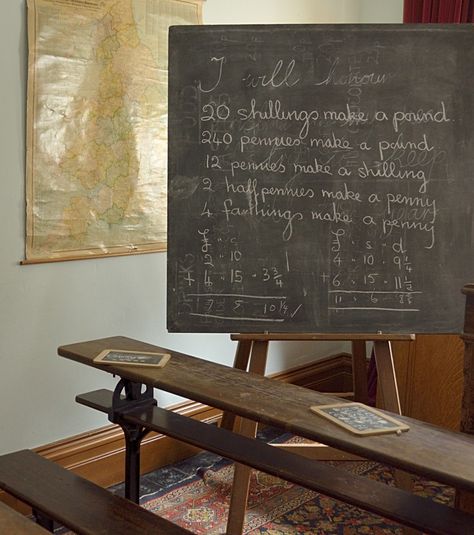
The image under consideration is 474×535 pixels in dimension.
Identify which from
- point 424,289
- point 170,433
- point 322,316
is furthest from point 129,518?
point 424,289

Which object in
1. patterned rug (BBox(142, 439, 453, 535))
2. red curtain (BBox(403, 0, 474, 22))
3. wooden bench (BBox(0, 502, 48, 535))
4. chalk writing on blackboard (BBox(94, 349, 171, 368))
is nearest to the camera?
wooden bench (BBox(0, 502, 48, 535))

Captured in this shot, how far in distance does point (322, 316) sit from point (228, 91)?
83 centimetres

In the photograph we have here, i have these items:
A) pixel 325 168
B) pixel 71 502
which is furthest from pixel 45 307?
pixel 325 168

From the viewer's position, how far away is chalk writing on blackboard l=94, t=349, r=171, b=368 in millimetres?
2408

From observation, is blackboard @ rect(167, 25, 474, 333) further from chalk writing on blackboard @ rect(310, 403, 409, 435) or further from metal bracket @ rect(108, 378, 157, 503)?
chalk writing on blackboard @ rect(310, 403, 409, 435)

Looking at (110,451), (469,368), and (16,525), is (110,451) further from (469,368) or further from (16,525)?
(469,368)

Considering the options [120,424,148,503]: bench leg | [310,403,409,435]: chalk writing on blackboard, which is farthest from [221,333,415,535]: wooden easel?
[310,403,409,435]: chalk writing on blackboard

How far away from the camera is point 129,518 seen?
209cm

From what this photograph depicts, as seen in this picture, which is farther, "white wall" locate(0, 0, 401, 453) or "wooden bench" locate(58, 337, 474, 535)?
"white wall" locate(0, 0, 401, 453)

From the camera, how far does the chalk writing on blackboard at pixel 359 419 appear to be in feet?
6.52

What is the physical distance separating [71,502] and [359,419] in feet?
2.65

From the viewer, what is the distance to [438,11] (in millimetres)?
3887

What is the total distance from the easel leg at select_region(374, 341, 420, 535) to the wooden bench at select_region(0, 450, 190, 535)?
3.29 ft

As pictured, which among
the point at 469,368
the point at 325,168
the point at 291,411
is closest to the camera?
the point at 469,368
